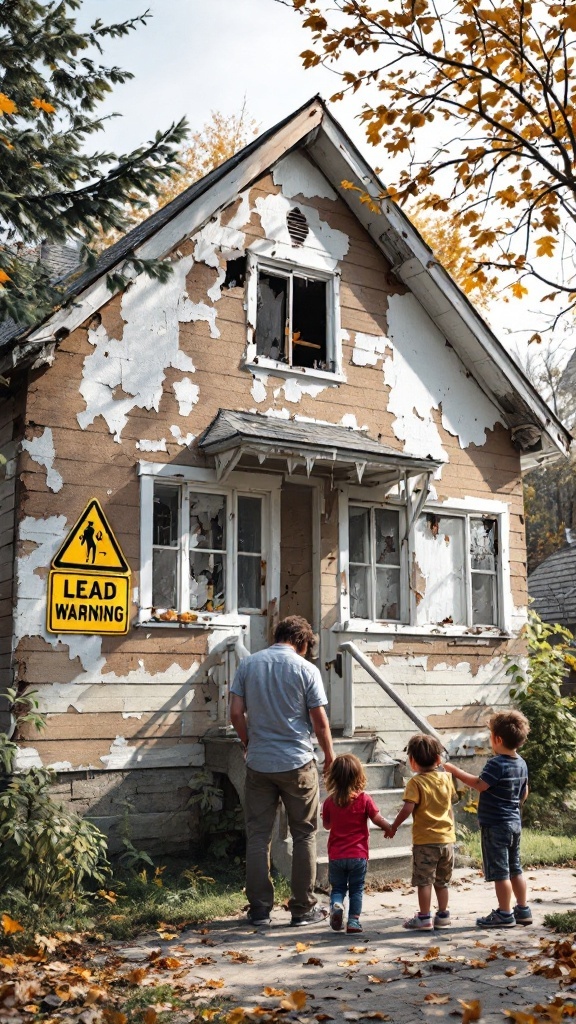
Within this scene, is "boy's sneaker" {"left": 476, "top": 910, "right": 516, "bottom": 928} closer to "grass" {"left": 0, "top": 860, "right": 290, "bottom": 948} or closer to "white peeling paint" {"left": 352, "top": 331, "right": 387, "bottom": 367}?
"grass" {"left": 0, "top": 860, "right": 290, "bottom": 948}

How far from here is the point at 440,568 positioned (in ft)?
37.1

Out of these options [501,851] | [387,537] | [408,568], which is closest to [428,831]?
[501,851]

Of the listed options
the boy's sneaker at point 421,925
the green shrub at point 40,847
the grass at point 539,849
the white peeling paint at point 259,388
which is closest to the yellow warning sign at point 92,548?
the green shrub at point 40,847

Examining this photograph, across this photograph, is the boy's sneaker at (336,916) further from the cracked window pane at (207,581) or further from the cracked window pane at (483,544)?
the cracked window pane at (483,544)

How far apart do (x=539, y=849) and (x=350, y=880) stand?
3.82 metres

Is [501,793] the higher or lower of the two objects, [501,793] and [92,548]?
the lower

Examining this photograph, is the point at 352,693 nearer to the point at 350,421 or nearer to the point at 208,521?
the point at 208,521

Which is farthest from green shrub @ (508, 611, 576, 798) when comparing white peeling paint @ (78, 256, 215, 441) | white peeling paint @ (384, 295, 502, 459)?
white peeling paint @ (78, 256, 215, 441)

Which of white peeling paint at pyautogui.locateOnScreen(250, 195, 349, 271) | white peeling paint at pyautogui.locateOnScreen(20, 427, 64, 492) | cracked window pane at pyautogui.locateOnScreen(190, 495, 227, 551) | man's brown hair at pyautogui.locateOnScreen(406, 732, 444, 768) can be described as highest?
white peeling paint at pyautogui.locateOnScreen(250, 195, 349, 271)

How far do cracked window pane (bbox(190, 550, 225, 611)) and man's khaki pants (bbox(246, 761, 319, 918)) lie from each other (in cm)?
290

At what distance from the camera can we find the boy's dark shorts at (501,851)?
21.0 ft

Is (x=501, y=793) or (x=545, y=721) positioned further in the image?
(x=545, y=721)

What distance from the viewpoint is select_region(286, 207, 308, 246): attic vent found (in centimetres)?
1070

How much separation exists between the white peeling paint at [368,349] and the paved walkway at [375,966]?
19.6 ft
